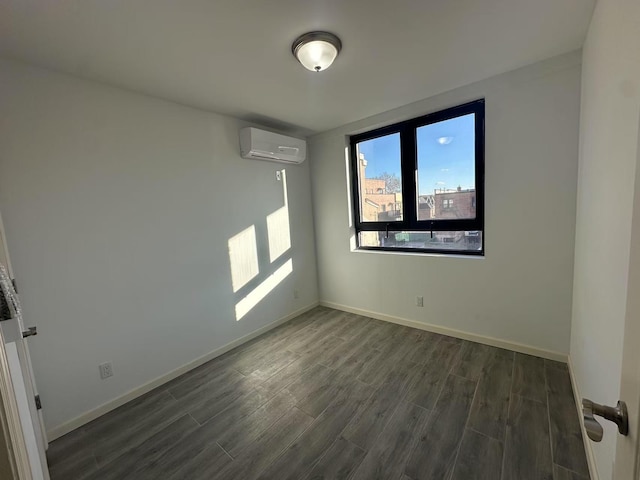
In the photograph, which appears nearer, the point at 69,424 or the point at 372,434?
the point at 372,434

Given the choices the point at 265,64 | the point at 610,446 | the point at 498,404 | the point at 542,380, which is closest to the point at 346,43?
the point at 265,64

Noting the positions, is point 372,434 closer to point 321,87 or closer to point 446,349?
point 446,349

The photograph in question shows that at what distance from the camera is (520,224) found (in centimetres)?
227

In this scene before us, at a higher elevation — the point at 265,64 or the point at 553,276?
the point at 265,64

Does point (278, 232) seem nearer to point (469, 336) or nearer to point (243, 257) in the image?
point (243, 257)

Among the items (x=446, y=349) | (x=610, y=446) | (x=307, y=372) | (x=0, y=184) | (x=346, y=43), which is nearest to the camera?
(x=610, y=446)

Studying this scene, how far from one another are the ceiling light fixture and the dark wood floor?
93.4 inches

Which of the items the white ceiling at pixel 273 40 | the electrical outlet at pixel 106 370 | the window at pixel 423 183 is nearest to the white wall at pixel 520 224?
the window at pixel 423 183

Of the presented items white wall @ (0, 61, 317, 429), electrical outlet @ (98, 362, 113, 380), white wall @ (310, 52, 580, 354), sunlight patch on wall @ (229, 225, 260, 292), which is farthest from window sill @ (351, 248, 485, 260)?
electrical outlet @ (98, 362, 113, 380)

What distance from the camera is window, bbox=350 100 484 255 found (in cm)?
255

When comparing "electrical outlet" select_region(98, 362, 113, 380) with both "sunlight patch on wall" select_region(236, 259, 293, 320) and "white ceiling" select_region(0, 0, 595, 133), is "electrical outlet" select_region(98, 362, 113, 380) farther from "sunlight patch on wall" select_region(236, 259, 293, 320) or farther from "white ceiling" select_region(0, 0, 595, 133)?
"white ceiling" select_region(0, 0, 595, 133)

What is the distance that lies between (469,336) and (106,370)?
10.5 ft

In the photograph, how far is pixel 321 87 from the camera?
226cm

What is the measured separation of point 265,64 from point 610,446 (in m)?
2.76
